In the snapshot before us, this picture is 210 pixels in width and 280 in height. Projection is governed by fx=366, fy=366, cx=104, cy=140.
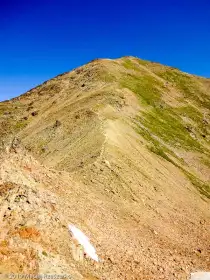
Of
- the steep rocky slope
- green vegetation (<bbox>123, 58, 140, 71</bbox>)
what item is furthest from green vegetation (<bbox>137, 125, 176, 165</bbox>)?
green vegetation (<bbox>123, 58, 140, 71</bbox>)

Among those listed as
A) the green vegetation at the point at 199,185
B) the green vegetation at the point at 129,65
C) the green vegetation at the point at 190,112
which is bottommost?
the green vegetation at the point at 199,185

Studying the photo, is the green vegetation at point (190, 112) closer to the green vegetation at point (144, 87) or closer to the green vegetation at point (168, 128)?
the green vegetation at point (168, 128)

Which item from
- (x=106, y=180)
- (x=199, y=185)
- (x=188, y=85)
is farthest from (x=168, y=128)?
(x=188, y=85)

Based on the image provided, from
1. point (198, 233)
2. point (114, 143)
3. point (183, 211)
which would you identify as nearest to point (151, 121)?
point (114, 143)

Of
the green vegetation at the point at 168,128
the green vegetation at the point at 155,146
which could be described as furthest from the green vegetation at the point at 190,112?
the green vegetation at the point at 155,146

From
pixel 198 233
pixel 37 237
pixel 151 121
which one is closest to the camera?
pixel 37 237

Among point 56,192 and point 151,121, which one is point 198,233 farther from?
point 151,121
